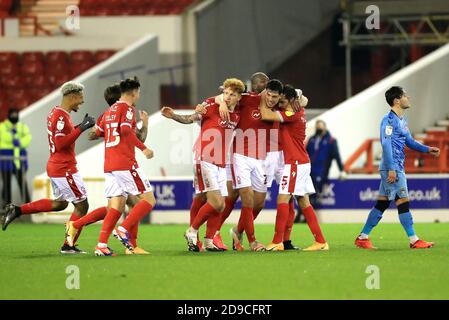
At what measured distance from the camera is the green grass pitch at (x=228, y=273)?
10562mm

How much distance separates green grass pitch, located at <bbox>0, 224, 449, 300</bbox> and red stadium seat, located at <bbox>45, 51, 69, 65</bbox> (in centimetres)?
1301

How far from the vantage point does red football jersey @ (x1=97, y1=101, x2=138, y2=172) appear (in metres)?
13.9

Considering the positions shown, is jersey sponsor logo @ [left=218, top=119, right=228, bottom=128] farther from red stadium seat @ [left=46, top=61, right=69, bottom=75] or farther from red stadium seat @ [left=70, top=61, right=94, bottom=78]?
red stadium seat @ [left=46, top=61, right=69, bottom=75]

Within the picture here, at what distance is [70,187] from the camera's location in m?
14.8

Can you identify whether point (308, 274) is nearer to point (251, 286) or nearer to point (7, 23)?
point (251, 286)

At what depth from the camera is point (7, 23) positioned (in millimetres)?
30469

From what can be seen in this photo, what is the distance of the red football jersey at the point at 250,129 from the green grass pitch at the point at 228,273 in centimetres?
125

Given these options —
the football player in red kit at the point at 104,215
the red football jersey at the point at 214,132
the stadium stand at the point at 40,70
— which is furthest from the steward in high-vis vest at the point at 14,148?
the red football jersey at the point at 214,132

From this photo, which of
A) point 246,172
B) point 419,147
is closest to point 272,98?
point 246,172

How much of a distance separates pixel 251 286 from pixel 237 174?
156 inches

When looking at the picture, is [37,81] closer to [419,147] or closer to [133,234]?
[133,234]

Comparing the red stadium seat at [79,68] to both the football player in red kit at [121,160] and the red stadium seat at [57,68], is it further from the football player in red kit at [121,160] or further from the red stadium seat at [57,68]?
the football player in red kit at [121,160]

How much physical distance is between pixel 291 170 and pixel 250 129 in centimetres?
71
